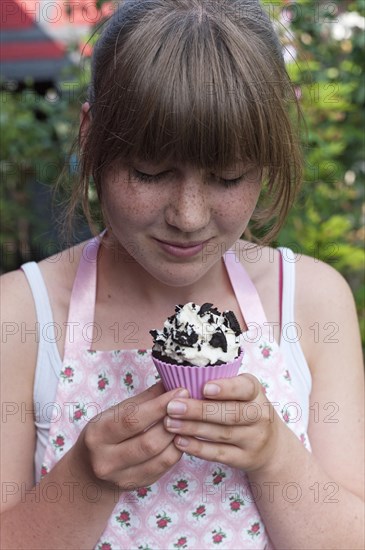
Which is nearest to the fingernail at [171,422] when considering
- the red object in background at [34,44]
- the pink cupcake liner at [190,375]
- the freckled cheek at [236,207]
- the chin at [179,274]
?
the pink cupcake liner at [190,375]

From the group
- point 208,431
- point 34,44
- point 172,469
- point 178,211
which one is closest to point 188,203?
point 178,211

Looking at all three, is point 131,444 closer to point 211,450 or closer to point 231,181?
point 211,450

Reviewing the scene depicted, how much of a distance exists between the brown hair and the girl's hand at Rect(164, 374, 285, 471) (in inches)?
18.8

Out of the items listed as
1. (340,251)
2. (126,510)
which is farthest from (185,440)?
(340,251)

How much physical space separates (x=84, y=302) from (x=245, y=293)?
0.44 m

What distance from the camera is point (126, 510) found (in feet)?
5.86

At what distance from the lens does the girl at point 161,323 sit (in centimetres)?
151

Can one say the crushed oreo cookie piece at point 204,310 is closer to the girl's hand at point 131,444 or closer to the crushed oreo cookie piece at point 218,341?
the crushed oreo cookie piece at point 218,341

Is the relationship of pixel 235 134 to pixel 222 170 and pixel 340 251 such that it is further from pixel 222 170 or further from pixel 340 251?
pixel 340 251

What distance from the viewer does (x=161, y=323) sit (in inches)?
77.3

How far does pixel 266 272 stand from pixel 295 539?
709 millimetres

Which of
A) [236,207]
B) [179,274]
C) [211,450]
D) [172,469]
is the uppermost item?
[236,207]

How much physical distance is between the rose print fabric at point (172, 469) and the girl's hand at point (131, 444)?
0.71 feet

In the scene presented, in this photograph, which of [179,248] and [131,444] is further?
[179,248]
